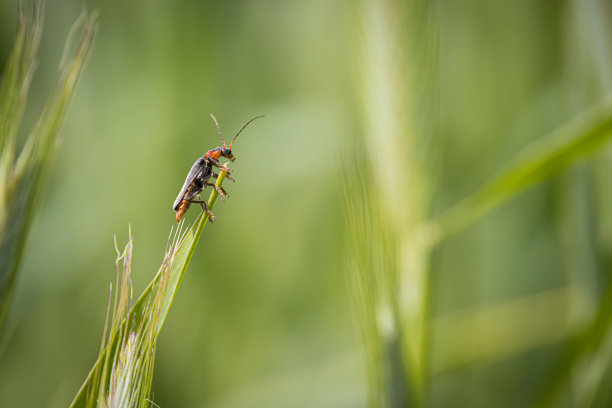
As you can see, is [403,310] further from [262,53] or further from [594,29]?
[262,53]

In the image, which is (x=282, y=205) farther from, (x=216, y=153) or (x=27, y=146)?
(x=27, y=146)

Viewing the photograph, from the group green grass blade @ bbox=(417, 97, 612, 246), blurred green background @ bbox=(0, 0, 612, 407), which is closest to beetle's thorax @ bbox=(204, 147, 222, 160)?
green grass blade @ bbox=(417, 97, 612, 246)

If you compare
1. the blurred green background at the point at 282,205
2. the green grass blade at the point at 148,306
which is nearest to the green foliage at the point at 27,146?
the green grass blade at the point at 148,306

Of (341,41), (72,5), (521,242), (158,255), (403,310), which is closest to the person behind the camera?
(403,310)

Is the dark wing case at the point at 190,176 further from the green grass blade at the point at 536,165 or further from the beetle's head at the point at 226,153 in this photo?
the green grass blade at the point at 536,165

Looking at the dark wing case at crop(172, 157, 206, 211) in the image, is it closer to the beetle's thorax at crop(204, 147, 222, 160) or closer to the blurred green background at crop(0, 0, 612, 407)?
the beetle's thorax at crop(204, 147, 222, 160)

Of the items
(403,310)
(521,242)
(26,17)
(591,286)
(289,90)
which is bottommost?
(403,310)

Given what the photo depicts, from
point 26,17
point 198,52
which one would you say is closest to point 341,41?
point 198,52
